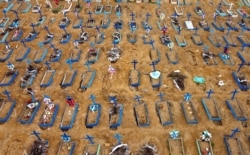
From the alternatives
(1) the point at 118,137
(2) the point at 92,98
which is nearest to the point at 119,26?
(2) the point at 92,98

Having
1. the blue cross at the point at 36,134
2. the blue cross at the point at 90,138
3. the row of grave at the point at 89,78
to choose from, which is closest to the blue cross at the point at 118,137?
the blue cross at the point at 90,138

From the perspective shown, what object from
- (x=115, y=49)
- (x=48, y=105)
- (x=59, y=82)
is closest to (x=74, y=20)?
(x=115, y=49)

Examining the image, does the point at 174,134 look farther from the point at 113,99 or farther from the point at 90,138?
the point at 90,138

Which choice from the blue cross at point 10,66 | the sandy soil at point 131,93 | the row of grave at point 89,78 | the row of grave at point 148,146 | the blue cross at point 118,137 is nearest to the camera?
the row of grave at point 148,146

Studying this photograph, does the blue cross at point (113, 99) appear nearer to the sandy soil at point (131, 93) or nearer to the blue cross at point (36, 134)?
the sandy soil at point (131, 93)

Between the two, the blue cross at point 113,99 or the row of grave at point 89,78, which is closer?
the blue cross at point 113,99

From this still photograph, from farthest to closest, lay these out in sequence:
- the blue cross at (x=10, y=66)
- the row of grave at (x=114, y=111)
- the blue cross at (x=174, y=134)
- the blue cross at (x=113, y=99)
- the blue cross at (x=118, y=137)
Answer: the blue cross at (x=10, y=66) < the blue cross at (x=113, y=99) < the row of grave at (x=114, y=111) < the blue cross at (x=174, y=134) < the blue cross at (x=118, y=137)

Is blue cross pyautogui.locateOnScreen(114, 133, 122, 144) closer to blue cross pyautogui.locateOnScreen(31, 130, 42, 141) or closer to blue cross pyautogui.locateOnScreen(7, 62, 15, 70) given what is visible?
blue cross pyautogui.locateOnScreen(31, 130, 42, 141)
